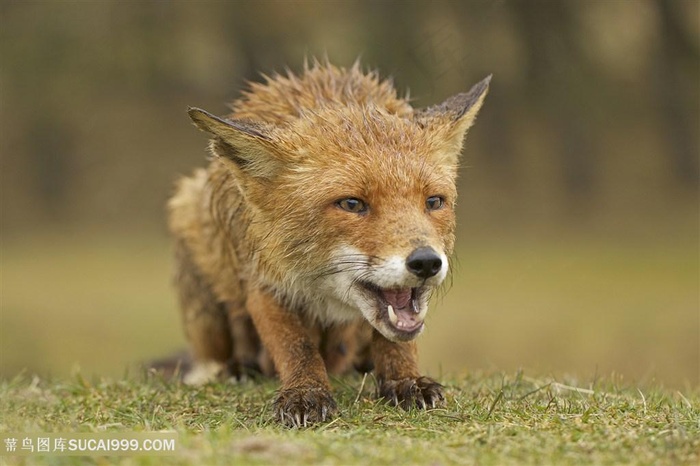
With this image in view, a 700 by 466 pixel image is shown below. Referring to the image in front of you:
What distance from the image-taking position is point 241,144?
663 cm

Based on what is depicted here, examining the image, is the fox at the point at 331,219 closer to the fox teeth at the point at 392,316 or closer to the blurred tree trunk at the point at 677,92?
the fox teeth at the point at 392,316

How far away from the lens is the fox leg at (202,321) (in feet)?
28.5

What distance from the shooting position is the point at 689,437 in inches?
203

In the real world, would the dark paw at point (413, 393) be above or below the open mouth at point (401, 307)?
below

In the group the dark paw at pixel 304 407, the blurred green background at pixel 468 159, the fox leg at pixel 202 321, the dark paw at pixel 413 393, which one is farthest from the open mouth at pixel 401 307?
the blurred green background at pixel 468 159

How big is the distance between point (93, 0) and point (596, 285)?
611 inches

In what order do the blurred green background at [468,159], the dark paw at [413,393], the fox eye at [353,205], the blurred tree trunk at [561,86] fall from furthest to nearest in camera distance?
1. the blurred tree trunk at [561,86]
2. the blurred green background at [468,159]
3. the dark paw at [413,393]
4. the fox eye at [353,205]

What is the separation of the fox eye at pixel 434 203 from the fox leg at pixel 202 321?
9.47ft

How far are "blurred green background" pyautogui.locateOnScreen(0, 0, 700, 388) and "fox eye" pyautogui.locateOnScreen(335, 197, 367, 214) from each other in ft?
33.5

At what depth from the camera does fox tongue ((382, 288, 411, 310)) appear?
623 centimetres

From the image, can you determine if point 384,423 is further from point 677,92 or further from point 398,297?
point 677,92

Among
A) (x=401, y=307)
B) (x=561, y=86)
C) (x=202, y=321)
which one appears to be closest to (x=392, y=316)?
(x=401, y=307)

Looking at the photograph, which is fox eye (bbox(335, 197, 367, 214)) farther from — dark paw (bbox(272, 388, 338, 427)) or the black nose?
dark paw (bbox(272, 388, 338, 427))

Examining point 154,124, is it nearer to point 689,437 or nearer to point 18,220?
point 18,220
